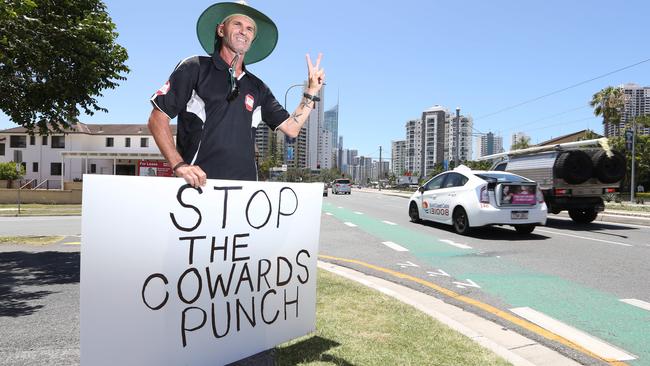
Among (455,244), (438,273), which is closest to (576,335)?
(438,273)

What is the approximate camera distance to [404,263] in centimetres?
731

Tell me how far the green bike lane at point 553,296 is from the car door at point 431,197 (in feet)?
11.6

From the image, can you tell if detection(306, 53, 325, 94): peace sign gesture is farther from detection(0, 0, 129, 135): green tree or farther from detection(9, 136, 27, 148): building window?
detection(9, 136, 27, 148): building window

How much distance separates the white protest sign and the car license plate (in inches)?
323

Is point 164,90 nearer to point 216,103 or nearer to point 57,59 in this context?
point 216,103

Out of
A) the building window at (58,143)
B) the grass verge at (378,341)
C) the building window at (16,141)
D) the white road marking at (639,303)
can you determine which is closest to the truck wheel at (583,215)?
the white road marking at (639,303)

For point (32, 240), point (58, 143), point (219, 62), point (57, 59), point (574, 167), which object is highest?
point (58, 143)

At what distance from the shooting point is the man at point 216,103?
2432mm

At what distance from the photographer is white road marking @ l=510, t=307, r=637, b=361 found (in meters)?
3.40

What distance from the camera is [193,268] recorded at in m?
2.49

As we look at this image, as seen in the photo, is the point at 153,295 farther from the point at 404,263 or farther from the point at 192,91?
the point at 404,263

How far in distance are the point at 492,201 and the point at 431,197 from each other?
8.17 feet

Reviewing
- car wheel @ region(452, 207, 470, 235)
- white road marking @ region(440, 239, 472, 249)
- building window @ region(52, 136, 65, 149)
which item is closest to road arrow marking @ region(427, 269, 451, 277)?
white road marking @ region(440, 239, 472, 249)

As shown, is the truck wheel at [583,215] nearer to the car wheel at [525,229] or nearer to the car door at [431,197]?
the car wheel at [525,229]
